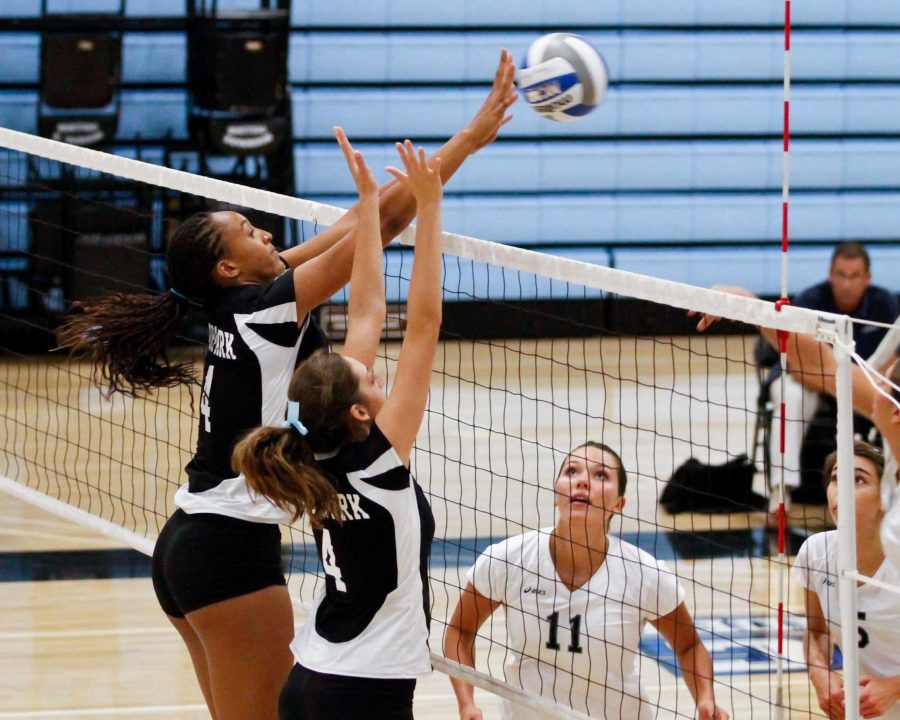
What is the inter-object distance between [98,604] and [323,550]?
Result: 3474 mm

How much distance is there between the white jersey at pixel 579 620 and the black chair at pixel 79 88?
8229mm

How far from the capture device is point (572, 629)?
384 centimetres

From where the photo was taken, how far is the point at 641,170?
1241 centimetres

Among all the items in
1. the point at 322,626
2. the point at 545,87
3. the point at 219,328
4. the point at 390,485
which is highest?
the point at 545,87

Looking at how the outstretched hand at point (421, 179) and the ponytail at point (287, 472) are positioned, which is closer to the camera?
the ponytail at point (287, 472)

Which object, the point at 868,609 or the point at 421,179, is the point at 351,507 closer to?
the point at 421,179

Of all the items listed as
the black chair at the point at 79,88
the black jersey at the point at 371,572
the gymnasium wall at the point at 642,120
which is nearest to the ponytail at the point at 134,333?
the black jersey at the point at 371,572

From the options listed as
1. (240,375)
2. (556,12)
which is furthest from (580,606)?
(556,12)

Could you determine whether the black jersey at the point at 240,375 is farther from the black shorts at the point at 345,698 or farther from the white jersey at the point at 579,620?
the white jersey at the point at 579,620

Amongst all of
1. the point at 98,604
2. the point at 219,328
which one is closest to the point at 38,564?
the point at 98,604

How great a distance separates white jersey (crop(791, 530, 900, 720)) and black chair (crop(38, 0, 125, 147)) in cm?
869

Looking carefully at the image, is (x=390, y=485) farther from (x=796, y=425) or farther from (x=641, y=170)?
(x=641, y=170)

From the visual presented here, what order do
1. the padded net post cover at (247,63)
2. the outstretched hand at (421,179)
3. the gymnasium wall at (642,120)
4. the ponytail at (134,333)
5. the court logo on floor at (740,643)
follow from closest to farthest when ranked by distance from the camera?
the outstretched hand at (421,179) < the ponytail at (134,333) < the court logo on floor at (740,643) < the padded net post cover at (247,63) < the gymnasium wall at (642,120)

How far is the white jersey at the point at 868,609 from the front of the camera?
144 inches
